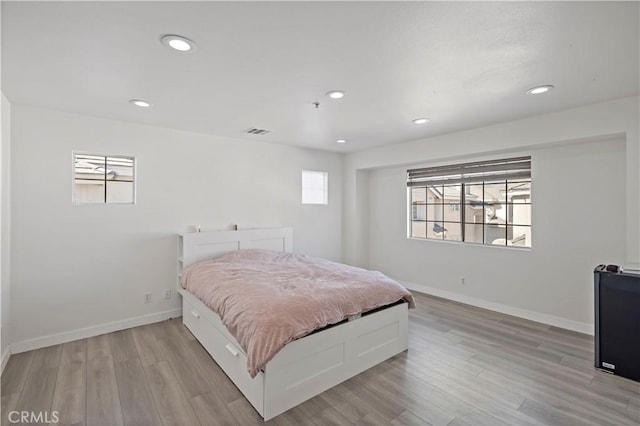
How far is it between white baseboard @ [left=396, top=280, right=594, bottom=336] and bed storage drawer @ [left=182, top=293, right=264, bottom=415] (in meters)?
3.41

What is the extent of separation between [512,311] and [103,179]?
209 inches

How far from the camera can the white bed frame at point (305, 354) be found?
2.07 m

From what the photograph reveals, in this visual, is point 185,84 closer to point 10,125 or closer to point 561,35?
point 10,125

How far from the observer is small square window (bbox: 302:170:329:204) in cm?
532

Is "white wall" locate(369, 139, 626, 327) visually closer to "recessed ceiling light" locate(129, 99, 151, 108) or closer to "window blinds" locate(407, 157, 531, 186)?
"window blinds" locate(407, 157, 531, 186)

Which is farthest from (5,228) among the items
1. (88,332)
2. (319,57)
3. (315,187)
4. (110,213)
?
(315,187)

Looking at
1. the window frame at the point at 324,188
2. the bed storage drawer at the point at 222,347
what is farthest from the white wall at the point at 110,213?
the bed storage drawer at the point at 222,347

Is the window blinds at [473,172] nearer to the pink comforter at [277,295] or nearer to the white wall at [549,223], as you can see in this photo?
the white wall at [549,223]

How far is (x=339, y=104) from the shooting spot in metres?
2.92

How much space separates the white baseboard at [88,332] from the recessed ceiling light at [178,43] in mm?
3167

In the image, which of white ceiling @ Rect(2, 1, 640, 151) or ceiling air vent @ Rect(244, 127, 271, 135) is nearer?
white ceiling @ Rect(2, 1, 640, 151)

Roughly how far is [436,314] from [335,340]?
2097 mm

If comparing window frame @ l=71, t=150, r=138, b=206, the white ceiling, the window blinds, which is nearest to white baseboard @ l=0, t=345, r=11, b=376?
window frame @ l=71, t=150, r=138, b=206

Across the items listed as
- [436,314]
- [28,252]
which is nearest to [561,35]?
[436,314]
